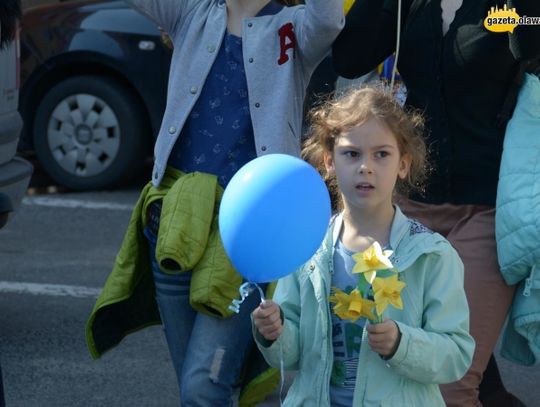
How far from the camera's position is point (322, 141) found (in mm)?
3471

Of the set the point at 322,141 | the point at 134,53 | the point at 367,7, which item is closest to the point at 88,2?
the point at 134,53

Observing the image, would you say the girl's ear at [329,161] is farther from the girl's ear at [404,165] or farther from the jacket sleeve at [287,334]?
the jacket sleeve at [287,334]

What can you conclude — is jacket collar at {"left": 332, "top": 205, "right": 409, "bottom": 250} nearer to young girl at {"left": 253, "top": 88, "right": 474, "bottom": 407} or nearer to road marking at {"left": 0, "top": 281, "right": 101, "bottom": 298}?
young girl at {"left": 253, "top": 88, "right": 474, "bottom": 407}

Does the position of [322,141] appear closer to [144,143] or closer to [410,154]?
[410,154]

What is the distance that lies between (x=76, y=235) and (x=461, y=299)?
534 cm

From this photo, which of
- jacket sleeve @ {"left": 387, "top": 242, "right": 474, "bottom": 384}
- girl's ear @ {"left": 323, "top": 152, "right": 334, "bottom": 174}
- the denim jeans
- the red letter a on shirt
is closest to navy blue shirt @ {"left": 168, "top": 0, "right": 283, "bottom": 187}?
the red letter a on shirt

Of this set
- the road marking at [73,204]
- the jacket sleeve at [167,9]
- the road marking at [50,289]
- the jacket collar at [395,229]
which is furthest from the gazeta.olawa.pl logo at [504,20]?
the road marking at [73,204]

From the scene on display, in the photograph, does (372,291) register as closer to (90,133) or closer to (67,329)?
(67,329)

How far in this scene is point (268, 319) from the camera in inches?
122

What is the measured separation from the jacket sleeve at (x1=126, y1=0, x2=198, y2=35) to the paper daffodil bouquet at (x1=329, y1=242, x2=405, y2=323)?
1284 mm

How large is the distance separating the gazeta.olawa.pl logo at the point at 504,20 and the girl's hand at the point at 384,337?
115 cm

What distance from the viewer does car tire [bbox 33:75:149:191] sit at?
948 cm

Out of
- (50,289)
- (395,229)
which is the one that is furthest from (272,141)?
(50,289)

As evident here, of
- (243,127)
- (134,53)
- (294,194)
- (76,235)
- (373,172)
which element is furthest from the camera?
(134,53)
